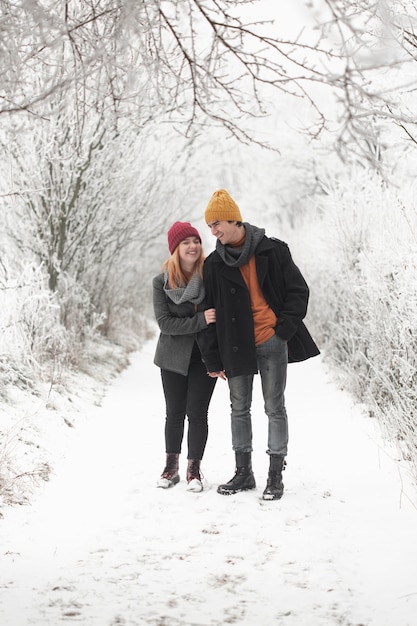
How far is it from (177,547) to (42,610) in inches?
36.6

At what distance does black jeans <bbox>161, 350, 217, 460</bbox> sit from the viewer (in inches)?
183

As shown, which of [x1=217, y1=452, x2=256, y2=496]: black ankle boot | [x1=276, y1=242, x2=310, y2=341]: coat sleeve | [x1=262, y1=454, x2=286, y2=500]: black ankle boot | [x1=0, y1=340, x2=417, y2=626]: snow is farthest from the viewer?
[x1=217, y1=452, x2=256, y2=496]: black ankle boot

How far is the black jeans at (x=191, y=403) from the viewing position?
4648 mm

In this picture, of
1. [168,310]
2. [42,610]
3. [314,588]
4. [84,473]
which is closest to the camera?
[42,610]

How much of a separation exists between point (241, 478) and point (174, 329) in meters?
1.10

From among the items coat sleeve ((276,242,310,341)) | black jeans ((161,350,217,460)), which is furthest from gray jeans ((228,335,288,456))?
black jeans ((161,350,217,460))

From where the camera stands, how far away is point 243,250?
4.28 meters

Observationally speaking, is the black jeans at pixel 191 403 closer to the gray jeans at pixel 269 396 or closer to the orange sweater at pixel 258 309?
the gray jeans at pixel 269 396

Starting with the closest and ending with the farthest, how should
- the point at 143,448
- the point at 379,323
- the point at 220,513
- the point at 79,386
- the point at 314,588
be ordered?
the point at 314,588, the point at 220,513, the point at 143,448, the point at 379,323, the point at 79,386

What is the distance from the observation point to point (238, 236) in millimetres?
4363

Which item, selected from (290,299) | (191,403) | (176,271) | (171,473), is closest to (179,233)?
(176,271)

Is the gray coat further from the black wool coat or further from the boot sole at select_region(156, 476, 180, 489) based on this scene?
the boot sole at select_region(156, 476, 180, 489)

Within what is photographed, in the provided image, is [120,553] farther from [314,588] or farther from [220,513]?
[314,588]

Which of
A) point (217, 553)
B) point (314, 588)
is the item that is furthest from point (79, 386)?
point (314, 588)
